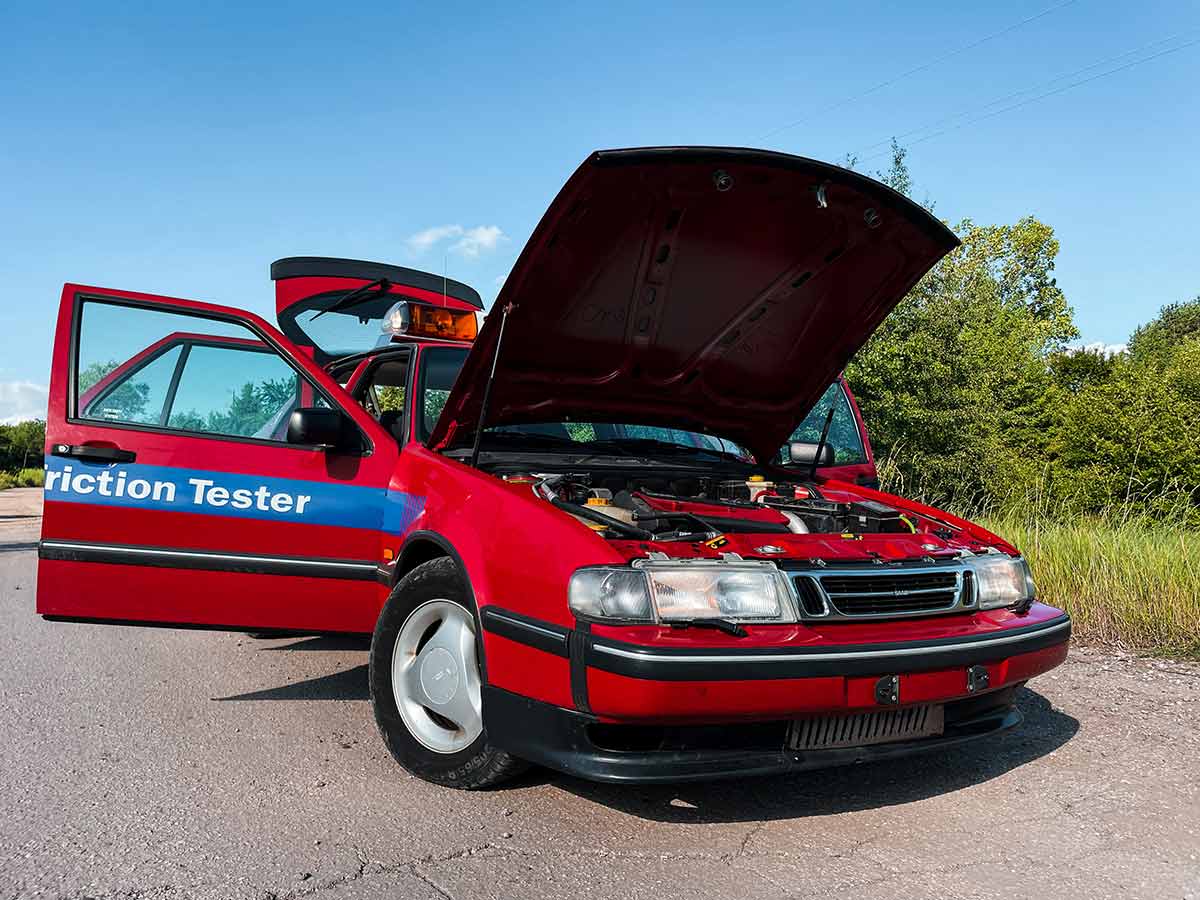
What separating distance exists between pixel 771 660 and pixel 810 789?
3.15 feet

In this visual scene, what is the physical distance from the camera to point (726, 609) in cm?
270

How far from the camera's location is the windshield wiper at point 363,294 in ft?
19.1

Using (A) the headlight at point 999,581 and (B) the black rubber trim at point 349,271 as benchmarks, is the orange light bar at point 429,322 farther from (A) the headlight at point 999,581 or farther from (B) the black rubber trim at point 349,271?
(A) the headlight at point 999,581

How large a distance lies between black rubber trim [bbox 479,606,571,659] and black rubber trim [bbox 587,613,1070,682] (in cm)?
12

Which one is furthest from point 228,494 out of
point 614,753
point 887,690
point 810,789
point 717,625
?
point 887,690

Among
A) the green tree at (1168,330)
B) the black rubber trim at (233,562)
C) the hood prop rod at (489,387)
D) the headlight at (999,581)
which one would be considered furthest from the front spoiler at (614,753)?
the green tree at (1168,330)

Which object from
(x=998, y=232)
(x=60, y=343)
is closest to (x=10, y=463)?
(x=998, y=232)

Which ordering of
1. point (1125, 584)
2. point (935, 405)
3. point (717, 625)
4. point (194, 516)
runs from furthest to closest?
1. point (935, 405)
2. point (1125, 584)
3. point (194, 516)
4. point (717, 625)

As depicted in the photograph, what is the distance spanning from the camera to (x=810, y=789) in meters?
3.29

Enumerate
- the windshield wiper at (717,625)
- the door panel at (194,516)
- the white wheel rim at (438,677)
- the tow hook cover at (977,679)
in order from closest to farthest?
the windshield wiper at (717,625) → the tow hook cover at (977,679) → the white wheel rim at (438,677) → the door panel at (194,516)

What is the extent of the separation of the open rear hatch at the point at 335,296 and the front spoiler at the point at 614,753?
354 cm

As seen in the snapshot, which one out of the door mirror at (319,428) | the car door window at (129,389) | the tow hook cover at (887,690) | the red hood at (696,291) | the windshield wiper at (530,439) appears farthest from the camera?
the windshield wiper at (530,439)

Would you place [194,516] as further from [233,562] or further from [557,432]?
[557,432]

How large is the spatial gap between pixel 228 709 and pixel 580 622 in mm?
2402
